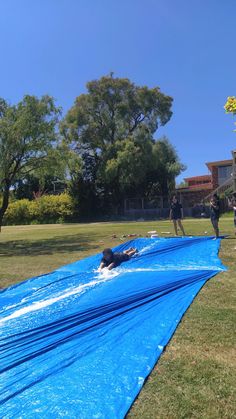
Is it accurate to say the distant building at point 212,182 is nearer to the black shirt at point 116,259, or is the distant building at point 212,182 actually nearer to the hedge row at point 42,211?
the hedge row at point 42,211

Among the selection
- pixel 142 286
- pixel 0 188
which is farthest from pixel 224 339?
pixel 0 188

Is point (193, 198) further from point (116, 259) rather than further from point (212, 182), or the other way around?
point (116, 259)

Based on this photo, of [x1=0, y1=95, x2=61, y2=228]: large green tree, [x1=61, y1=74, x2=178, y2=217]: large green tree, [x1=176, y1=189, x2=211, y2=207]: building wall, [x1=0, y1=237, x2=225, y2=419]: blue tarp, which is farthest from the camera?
[x1=61, y1=74, x2=178, y2=217]: large green tree

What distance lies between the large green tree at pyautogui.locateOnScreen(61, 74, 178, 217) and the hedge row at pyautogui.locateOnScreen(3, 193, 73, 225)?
8.41 ft

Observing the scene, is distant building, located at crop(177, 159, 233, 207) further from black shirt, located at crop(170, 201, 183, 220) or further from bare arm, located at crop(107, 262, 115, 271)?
bare arm, located at crop(107, 262, 115, 271)

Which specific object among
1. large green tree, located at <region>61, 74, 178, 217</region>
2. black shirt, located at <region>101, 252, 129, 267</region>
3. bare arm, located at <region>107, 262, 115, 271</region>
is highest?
large green tree, located at <region>61, 74, 178, 217</region>

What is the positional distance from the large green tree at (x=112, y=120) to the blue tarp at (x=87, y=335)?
3068 centimetres

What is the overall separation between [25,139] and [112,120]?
22.3 m

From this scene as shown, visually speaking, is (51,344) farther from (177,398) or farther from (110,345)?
(177,398)

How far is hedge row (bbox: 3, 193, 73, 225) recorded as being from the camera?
39875 mm

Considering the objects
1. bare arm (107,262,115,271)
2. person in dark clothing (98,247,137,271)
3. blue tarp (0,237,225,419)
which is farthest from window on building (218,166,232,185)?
bare arm (107,262,115,271)

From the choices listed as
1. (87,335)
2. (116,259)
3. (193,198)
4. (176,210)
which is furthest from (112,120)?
(87,335)

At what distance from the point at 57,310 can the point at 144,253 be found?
16.1 feet

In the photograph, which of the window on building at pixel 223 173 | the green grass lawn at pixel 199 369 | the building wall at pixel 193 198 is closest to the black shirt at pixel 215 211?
the green grass lawn at pixel 199 369
